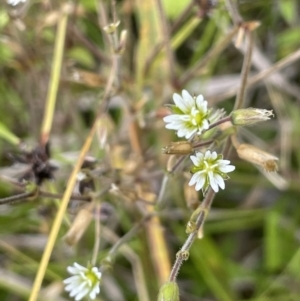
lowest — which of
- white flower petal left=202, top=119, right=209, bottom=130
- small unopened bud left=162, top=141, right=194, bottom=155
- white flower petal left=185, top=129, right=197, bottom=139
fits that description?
small unopened bud left=162, top=141, right=194, bottom=155

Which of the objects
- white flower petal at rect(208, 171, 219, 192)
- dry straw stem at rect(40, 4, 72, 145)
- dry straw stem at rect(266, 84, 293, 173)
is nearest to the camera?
white flower petal at rect(208, 171, 219, 192)

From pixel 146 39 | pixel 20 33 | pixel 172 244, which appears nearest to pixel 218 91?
pixel 146 39

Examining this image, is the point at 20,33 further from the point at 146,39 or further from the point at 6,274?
the point at 6,274

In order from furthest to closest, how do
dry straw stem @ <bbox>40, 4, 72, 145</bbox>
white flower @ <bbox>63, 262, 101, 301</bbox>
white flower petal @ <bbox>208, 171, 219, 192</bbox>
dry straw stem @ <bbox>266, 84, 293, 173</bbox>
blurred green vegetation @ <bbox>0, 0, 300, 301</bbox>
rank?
dry straw stem @ <bbox>266, 84, 293, 173</bbox> < blurred green vegetation @ <bbox>0, 0, 300, 301</bbox> < dry straw stem @ <bbox>40, 4, 72, 145</bbox> < white flower @ <bbox>63, 262, 101, 301</bbox> < white flower petal @ <bbox>208, 171, 219, 192</bbox>

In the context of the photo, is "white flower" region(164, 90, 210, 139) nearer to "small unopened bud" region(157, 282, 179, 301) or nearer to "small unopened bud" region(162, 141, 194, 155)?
"small unopened bud" region(162, 141, 194, 155)

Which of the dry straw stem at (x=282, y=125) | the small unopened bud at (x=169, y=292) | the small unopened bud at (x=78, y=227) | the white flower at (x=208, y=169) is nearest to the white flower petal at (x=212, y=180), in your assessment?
the white flower at (x=208, y=169)

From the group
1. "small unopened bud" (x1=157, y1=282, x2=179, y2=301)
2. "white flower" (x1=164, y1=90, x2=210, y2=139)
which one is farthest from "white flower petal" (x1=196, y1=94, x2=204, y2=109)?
"small unopened bud" (x1=157, y1=282, x2=179, y2=301)
